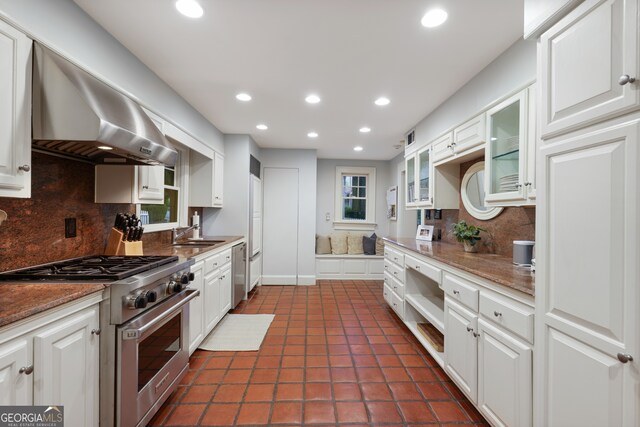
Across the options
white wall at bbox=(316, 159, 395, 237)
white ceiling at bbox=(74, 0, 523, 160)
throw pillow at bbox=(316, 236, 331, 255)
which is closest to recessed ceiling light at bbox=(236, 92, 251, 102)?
white ceiling at bbox=(74, 0, 523, 160)

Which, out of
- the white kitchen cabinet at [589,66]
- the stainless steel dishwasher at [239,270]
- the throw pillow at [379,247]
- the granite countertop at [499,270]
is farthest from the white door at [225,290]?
the throw pillow at [379,247]

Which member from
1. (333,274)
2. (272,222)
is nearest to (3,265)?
(272,222)

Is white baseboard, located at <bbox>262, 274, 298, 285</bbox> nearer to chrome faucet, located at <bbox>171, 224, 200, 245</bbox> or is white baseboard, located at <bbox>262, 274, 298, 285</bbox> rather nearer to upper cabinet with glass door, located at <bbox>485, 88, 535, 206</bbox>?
chrome faucet, located at <bbox>171, 224, 200, 245</bbox>

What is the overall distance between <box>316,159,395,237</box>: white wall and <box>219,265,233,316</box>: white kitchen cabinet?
9.56ft

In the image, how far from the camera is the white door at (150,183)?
2.16 metres

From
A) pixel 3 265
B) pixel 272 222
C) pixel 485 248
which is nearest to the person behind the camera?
pixel 3 265

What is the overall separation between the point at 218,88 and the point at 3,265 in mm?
2026

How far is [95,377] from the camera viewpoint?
52.9 inches

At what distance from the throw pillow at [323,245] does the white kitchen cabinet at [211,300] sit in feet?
9.41

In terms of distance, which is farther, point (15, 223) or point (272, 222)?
point (272, 222)

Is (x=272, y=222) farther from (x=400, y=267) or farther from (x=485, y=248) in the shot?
(x=485, y=248)

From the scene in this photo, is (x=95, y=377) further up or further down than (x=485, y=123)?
further down

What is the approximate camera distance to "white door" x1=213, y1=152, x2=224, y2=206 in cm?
387

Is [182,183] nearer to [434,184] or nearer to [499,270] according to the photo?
[434,184]
